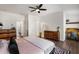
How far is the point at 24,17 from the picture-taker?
166cm

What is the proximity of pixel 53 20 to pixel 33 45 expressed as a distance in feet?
1.65

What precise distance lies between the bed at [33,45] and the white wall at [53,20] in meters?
0.23

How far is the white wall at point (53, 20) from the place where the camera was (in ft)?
5.53

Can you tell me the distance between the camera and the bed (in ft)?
5.39

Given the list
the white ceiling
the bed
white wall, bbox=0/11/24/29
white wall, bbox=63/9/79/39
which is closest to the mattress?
the bed

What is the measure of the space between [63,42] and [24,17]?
0.71 m

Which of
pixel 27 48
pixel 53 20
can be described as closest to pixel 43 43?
pixel 27 48

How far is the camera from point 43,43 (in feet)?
5.57

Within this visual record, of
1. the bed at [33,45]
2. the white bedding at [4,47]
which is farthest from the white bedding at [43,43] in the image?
the white bedding at [4,47]

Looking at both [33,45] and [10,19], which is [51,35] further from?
[10,19]

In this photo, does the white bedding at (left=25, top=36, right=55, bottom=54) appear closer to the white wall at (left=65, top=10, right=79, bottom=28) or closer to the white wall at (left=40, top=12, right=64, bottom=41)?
the white wall at (left=40, top=12, right=64, bottom=41)

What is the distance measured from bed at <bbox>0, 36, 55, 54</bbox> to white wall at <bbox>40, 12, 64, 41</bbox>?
226mm

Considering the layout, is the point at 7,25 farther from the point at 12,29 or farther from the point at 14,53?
the point at 14,53
